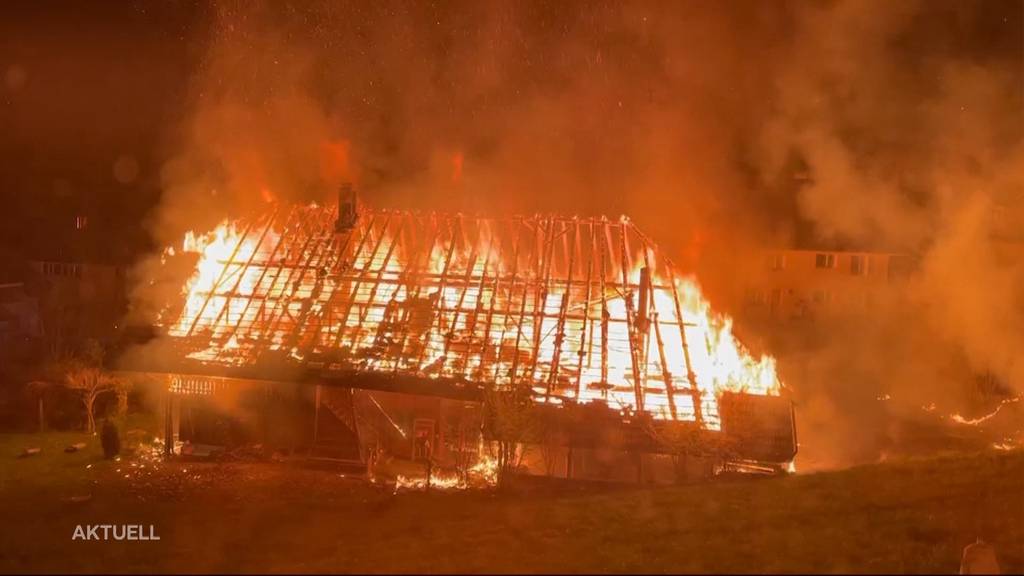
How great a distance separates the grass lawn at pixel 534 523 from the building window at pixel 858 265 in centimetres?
1725

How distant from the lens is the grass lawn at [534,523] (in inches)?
382

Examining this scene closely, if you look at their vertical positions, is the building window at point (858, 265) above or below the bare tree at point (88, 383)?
above

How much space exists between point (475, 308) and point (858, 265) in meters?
19.3

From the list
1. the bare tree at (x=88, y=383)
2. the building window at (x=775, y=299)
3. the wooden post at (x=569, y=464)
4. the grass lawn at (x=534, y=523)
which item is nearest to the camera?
the grass lawn at (x=534, y=523)

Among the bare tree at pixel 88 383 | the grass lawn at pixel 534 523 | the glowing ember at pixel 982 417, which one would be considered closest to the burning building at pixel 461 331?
the grass lawn at pixel 534 523

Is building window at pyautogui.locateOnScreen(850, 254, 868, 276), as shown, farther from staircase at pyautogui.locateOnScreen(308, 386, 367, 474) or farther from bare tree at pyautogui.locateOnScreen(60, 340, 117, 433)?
bare tree at pyautogui.locateOnScreen(60, 340, 117, 433)

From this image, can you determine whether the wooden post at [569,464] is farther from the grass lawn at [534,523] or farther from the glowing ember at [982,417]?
the glowing ember at [982,417]

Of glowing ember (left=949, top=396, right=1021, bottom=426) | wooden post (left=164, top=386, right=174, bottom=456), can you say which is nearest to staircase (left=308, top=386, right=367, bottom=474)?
wooden post (left=164, top=386, right=174, bottom=456)

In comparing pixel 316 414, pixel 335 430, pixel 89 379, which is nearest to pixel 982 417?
pixel 335 430

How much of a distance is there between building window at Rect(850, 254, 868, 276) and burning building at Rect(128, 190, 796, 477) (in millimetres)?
14467

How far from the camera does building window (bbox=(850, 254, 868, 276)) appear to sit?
29266mm

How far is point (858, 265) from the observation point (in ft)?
96.8

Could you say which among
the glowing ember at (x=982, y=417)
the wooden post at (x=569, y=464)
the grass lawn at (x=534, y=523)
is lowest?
the grass lawn at (x=534, y=523)

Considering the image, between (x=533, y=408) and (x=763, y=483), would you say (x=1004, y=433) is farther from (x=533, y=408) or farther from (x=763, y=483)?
(x=533, y=408)
